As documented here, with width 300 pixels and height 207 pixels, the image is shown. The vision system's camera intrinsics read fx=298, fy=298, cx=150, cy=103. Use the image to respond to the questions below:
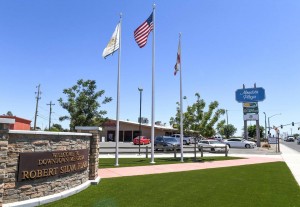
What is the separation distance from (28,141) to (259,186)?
8675mm

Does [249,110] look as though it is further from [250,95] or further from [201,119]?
[201,119]

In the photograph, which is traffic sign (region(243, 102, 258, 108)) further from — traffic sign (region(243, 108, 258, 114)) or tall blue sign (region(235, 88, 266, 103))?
tall blue sign (region(235, 88, 266, 103))

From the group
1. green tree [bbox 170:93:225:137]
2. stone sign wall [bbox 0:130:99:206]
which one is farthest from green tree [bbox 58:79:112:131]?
stone sign wall [bbox 0:130:99:206]

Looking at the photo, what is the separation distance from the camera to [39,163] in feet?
26.1

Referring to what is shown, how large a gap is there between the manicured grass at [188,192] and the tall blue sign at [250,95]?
4236 cm

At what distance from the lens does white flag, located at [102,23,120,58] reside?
681 inches

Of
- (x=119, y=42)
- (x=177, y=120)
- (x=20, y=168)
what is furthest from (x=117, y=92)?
(x=177, y=120)

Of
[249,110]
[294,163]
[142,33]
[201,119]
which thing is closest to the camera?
[142,33]

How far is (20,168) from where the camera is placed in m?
7.31

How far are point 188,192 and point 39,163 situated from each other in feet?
16.3

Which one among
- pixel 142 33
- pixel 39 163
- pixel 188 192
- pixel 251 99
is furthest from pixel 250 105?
pixel 39 163

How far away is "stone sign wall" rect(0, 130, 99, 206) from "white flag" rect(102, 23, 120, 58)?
7866mm

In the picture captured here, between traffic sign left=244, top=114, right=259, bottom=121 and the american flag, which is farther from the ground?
the american flag

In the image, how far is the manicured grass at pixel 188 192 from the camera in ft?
27.8
